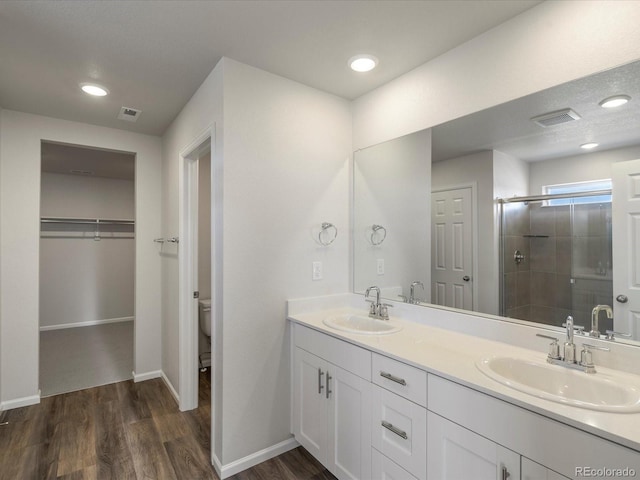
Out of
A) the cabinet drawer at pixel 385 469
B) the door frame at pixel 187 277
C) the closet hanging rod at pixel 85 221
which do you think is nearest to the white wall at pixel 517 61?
the door frame at pixel 187 277

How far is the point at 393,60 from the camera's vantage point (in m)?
1.94

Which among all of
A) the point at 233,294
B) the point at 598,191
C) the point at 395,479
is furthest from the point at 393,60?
the point at 395,479

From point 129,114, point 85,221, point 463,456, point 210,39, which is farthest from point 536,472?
point 85,221

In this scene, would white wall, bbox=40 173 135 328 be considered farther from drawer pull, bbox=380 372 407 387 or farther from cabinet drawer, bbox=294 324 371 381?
drawer pull, bbox=380 372 407 387

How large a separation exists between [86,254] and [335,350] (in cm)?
521

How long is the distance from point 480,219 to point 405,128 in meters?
0.75

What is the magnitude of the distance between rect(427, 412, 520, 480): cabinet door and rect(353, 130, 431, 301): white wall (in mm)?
842

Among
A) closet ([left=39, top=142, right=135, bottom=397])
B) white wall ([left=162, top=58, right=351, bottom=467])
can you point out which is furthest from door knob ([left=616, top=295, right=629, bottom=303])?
closet ([left=39, top=142, right=135, bottom=397])

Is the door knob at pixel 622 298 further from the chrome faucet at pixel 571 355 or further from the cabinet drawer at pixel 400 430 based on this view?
the cabinet drawer at pixel 400 430

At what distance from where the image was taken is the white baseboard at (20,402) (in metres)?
2.67

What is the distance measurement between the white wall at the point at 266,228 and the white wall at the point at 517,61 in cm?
58

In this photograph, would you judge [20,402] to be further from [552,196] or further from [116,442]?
[552,196]

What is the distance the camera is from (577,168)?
1430 millimetres

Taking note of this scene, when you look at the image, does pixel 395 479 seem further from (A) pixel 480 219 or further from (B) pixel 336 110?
(B) pixel 336 110
